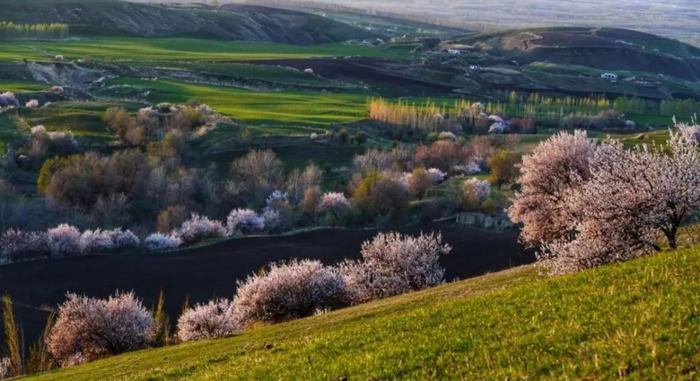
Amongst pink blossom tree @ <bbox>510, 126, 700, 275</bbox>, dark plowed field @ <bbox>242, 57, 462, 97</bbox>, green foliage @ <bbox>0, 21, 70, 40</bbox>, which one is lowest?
dark plowed field @ <bbox>242, 57, 462, 97</bbox>

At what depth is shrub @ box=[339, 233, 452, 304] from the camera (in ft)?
128

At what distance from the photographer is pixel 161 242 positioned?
53.9 metres

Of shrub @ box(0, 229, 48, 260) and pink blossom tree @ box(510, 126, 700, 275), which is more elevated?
pink blossom tree @ box(510, 126, 700, 275)

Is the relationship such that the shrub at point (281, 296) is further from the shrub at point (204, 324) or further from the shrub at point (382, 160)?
the shrub at point (382, 160)

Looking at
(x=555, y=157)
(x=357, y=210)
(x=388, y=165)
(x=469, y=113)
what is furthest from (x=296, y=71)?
(x=555, y=157)

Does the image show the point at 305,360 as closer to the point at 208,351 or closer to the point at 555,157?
the point at 208,351

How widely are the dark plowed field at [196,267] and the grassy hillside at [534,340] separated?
2433cm

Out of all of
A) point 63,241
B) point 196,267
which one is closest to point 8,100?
point 63,241

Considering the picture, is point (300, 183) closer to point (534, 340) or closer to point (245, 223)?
point (245, 223)

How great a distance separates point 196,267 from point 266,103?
66357mm

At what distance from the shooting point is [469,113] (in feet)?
376

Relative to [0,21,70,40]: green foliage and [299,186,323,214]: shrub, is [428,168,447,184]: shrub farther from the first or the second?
[0,21,70,40]: green foliage

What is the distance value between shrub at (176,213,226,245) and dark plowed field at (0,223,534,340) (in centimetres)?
383

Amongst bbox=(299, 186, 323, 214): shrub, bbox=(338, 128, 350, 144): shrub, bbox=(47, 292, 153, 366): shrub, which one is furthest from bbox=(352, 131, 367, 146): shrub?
bbox=(47, 292, 153, 366): shrub
